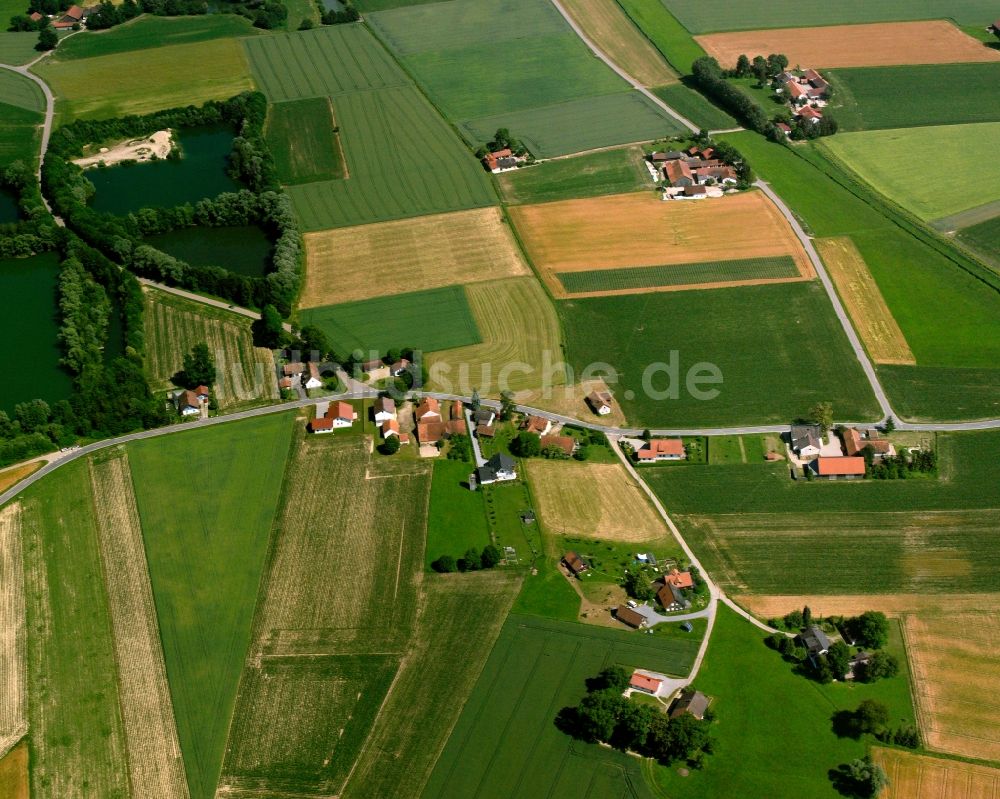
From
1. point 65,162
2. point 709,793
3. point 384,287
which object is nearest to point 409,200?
point 384,287

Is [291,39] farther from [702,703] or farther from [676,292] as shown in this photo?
[702,703]


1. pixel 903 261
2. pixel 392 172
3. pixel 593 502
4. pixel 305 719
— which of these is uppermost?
pixel 392 172

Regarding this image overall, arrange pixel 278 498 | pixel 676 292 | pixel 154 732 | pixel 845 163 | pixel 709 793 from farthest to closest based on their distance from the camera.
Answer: pixel 845 163 < pixel 676 292 < pixel 278 498 < pixel 154 732 < pixel 709 793

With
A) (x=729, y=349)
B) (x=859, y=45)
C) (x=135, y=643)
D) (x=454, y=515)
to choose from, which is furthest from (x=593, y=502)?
(x=859, y=45)

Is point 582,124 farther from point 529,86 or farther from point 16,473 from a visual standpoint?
point 16,473

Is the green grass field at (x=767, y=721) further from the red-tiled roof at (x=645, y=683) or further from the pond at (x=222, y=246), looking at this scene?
the pond at (x=222, y=246)
